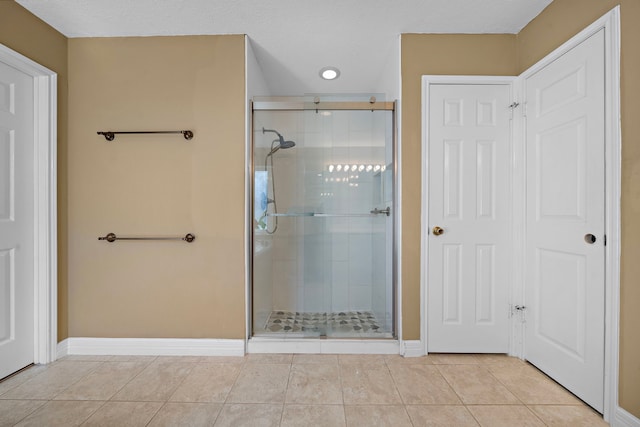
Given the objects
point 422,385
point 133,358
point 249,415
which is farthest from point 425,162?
point 133,358

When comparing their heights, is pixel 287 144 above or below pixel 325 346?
above

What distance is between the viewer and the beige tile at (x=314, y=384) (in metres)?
1.73

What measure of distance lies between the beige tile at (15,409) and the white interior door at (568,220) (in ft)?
9.71

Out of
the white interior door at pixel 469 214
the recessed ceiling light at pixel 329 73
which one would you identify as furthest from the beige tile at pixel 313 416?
the recessed ceiling light at pixel 329 73

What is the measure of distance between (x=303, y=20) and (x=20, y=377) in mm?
2942

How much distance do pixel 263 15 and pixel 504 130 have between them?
1.84 meters

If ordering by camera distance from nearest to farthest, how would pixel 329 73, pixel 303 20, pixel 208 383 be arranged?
pixel 208 383, pixel 303 20, pixel 329 73

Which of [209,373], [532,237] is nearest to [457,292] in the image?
[532,237]

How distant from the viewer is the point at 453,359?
2195 mm

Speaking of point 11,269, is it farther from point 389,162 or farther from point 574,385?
point 574,385

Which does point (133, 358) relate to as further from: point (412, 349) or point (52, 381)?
point (412, 349)

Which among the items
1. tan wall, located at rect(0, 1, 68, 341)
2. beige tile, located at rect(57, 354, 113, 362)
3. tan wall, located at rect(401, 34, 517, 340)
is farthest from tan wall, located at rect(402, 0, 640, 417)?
tan wall, located at rect(0, 1, 68, 341)

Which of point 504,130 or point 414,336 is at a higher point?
point 504,130

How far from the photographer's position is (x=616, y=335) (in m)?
1.50
